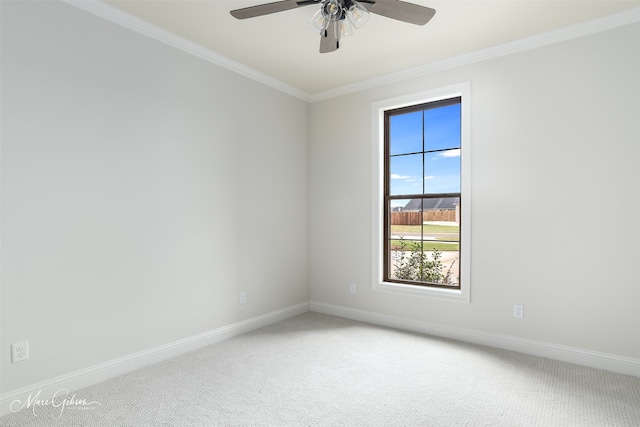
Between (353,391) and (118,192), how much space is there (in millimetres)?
2174

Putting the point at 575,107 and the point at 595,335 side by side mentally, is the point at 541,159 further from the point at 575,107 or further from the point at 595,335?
the point at 595,335

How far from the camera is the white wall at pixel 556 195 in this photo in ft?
8.88

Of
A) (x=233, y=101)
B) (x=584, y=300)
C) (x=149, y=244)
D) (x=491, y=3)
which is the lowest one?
(x=584, y=300)

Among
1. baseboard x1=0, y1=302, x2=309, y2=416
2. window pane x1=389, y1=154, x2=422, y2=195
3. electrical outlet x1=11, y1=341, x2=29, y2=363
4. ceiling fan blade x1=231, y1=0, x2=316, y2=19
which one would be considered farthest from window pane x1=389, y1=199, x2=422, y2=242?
electrical outlet x1=11, y1=341, x2=29, y2=363

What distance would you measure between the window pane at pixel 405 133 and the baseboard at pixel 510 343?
179 centimetres

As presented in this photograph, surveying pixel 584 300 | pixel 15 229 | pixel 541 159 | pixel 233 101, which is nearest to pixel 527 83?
pixel 541 159

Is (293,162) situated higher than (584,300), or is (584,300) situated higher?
(293,162)

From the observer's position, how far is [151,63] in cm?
290

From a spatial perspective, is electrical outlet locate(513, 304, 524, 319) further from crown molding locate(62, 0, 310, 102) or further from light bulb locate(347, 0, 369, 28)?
crown molding locate(62, 0, 310, 102)

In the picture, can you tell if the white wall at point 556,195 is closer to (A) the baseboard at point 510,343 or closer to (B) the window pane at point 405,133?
(A) the baseboard at point 510,343

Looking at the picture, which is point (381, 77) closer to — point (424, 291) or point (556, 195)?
point (556, 195)

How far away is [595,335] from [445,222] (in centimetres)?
149

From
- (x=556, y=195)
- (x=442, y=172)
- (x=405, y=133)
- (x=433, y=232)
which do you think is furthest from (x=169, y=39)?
(x=556, y=195)

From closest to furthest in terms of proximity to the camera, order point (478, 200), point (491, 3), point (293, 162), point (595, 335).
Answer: point (491, 3) < point (595, 335) < point (478, 200) < point (293, 162)
